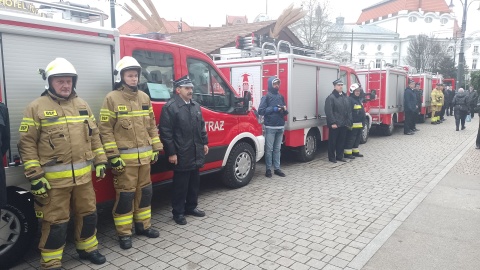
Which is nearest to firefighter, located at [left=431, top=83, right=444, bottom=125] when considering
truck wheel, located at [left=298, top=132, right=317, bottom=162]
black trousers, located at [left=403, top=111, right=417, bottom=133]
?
black trousers, located at [left=403, top=111, right=417, bottom=133]

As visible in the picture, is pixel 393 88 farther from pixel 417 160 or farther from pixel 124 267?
pixel 124 267

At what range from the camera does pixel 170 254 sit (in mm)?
3943

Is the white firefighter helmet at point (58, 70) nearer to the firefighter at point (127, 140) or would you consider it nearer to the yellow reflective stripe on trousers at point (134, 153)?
the firefighter at point (127, 140)

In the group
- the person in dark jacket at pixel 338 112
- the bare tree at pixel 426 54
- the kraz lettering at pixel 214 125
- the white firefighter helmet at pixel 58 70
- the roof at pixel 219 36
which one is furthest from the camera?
the bare tree at pixel 426 54

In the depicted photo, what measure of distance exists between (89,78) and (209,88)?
1.98m

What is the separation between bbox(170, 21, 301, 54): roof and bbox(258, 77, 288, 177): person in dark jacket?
8864 millimetres

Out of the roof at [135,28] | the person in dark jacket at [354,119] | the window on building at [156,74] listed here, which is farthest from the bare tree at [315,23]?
the window on building at [156,74]

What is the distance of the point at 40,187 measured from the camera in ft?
10.5

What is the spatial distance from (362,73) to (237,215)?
975cm

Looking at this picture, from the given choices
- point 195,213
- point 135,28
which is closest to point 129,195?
point 195,213

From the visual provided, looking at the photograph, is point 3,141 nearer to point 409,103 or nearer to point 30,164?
point 30,164

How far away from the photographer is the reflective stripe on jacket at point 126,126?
3.91 metres

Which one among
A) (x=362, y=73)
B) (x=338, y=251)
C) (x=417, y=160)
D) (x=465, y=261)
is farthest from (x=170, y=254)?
(x=362, y=73)

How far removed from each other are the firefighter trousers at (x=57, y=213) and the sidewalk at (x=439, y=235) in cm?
279
